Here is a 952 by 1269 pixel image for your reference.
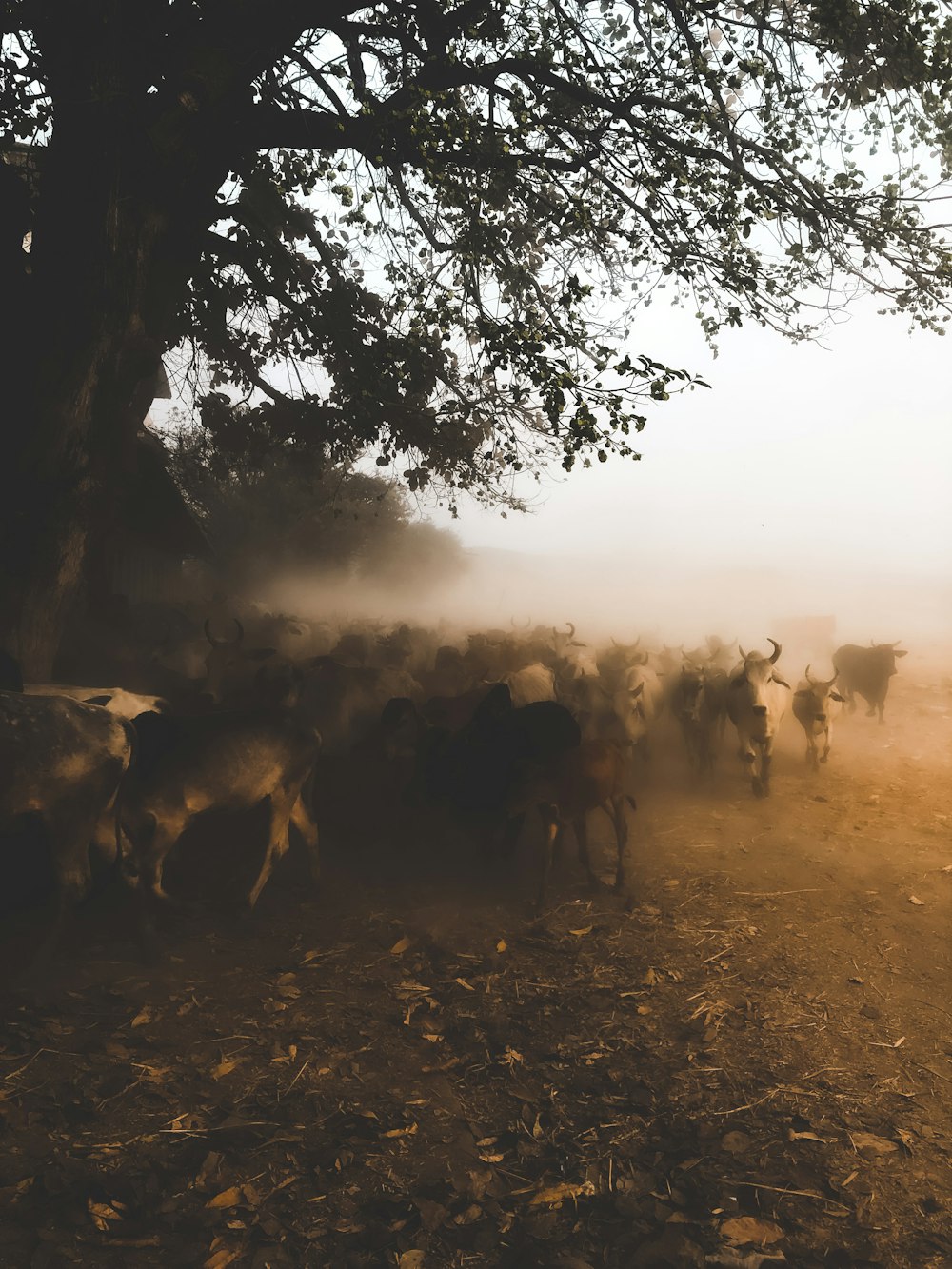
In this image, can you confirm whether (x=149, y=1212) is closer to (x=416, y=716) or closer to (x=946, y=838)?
(x=416, y=716)

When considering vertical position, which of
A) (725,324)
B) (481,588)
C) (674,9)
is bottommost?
(481,588)

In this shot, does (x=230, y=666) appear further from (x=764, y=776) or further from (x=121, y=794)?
(x=764, y=776)

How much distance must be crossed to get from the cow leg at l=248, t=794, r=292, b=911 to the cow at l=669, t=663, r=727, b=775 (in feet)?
24.2

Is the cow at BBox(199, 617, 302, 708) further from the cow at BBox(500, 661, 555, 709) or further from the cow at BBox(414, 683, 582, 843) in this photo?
the cow at BBox(500, 661, 555, 709)

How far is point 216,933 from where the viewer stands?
6.41 m

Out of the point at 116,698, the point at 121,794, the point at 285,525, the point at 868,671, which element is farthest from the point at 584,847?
the point at 285,525

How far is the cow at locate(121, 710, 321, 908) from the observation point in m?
6.24

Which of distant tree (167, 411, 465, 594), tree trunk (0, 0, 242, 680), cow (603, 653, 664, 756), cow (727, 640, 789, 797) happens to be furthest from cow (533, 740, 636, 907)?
distant tree (167, 411, 465, 594)

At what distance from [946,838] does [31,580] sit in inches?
405

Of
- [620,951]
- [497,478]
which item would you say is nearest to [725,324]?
[497,478]

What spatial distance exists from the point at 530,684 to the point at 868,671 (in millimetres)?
9449

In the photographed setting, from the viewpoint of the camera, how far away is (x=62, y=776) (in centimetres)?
548

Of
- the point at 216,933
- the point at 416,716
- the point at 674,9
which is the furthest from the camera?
the point at 416,716

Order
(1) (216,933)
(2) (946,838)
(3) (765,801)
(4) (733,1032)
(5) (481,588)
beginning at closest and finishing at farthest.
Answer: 1. (4) (733,1032)
2. (1) (216,933)
3. (2) (946,838)
4. (3) (765,801)
5. (5) (481,588)
